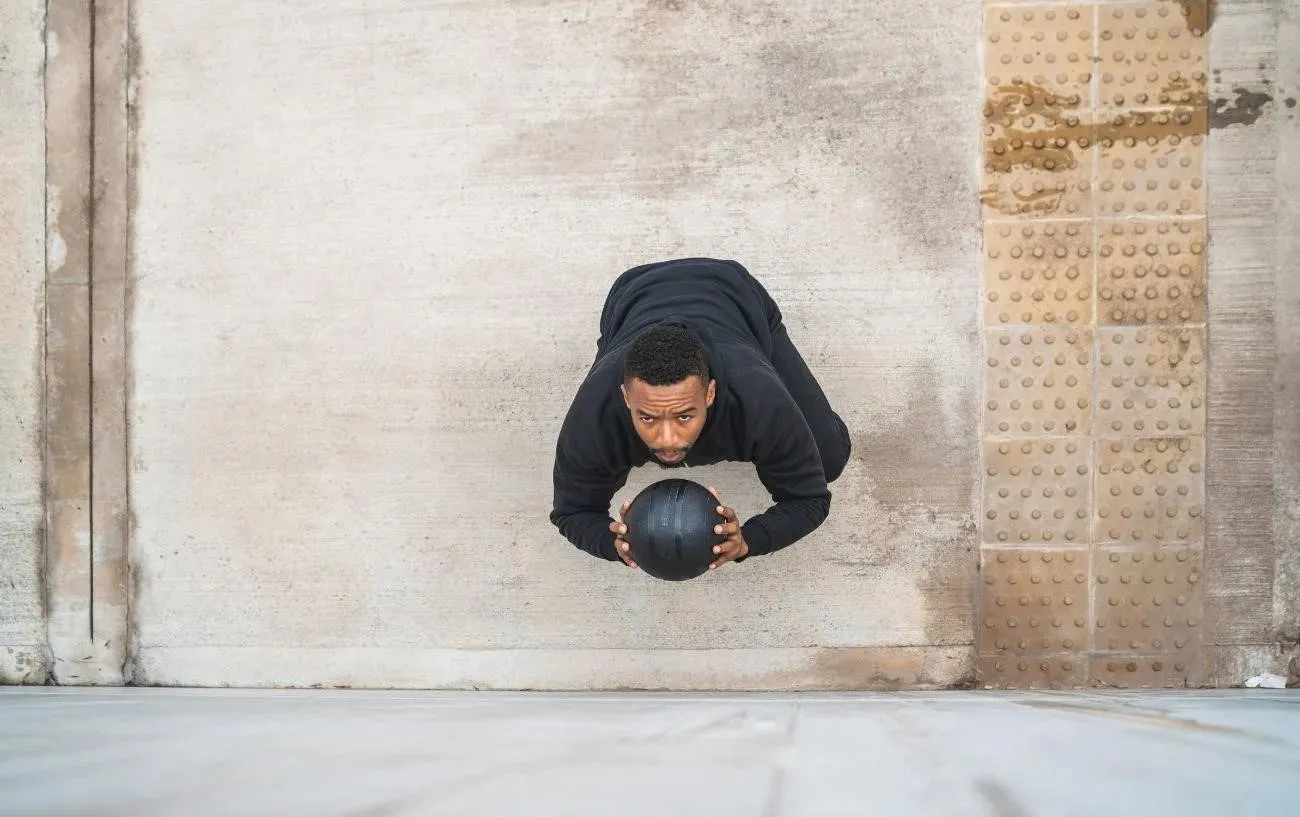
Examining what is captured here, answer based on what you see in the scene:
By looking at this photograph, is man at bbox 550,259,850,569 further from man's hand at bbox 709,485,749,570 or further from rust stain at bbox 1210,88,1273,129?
rust stain at bbox 1210,88,1273,129

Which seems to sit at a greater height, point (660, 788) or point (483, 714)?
point (660, 788)

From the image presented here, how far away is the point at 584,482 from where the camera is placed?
286cm

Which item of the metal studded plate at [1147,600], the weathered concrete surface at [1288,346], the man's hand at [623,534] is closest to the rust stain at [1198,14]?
the weathered concrete surface at [1288,346]

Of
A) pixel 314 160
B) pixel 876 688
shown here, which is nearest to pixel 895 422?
pixel 876 688

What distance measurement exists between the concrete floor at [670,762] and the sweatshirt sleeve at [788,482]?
557mm

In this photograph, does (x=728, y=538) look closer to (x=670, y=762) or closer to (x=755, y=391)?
(x=755, y=391)

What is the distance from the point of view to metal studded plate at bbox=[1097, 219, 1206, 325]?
354cm

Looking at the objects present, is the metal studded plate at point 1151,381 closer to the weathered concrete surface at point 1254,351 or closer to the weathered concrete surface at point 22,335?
the weathered concrete surface at point 1254,351

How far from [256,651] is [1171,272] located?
13.9 ft

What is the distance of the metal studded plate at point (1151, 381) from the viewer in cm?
355

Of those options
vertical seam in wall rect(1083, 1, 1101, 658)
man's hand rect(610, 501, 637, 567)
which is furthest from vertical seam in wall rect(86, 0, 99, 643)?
vertical seam in wall rect(1083, 1, 1101, 658)

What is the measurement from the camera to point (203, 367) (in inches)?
152

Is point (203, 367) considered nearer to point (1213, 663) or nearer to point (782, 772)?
point (782, 772)

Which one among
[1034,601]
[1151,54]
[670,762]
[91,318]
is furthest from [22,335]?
[1151,54]
